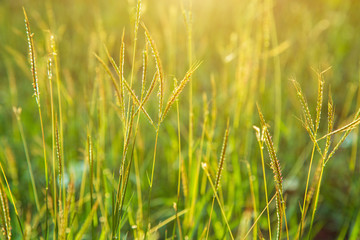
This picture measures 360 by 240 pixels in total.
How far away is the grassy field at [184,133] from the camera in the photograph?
2.33 feet

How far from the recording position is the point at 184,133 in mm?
1943

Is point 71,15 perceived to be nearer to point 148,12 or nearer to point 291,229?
point 148,12

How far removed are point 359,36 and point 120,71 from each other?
10.7ft

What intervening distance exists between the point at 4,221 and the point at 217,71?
97.7 inches

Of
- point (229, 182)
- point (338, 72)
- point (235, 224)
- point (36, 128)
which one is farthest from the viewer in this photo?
point (338, 72)

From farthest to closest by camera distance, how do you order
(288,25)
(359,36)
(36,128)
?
(288,25) < (359,36) < (36,128)

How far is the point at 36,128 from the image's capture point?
2.06 metres

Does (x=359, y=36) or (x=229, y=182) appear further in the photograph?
(x=359, y=36)

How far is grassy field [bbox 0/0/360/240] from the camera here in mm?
709

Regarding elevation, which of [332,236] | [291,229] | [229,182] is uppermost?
[229,182]

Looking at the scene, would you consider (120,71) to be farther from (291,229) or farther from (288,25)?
(288,25)

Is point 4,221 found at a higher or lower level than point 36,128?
higher

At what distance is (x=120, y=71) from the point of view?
62 centimetres

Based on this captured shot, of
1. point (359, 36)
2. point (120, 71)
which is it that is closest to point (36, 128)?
point (120, 71)
